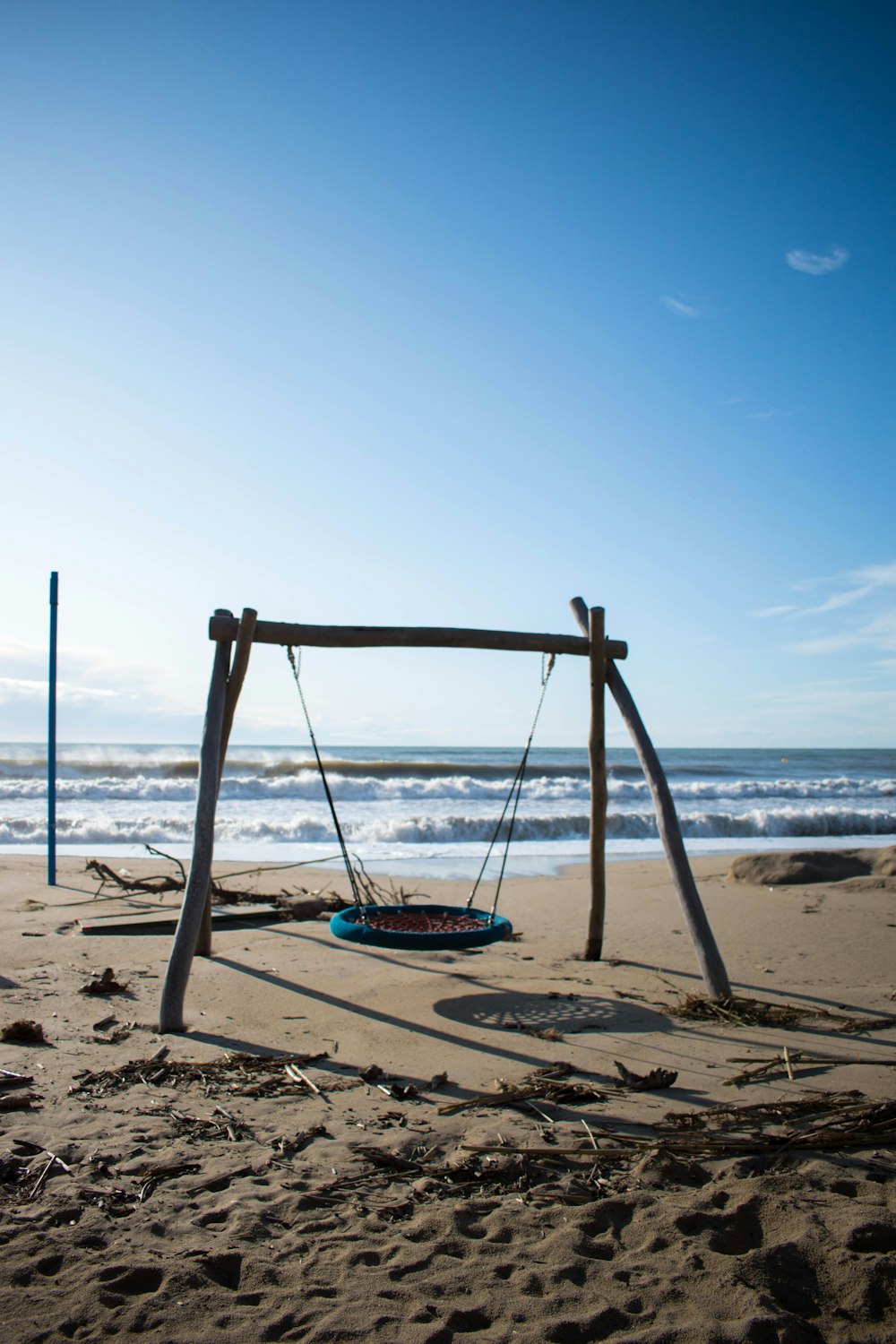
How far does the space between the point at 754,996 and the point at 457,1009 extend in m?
1.60

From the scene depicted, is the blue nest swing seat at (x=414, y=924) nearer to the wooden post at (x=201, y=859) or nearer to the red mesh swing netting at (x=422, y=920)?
the red mesh swing netting at (x=422, y=920)

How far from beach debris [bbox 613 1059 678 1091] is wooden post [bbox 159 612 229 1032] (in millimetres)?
1826

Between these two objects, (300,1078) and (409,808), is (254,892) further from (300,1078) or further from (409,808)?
(409,808)

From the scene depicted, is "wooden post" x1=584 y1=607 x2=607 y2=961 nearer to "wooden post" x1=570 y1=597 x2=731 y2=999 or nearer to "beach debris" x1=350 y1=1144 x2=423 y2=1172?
"wooden post" x1=570 y1=597 x2=731 y2=999

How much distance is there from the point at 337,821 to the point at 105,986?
56.0 inches

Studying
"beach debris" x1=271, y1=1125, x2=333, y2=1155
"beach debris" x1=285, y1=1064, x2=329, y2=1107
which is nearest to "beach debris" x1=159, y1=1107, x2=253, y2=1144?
"beach debris" x1=271, y1=1125, x2=333, y2=1155

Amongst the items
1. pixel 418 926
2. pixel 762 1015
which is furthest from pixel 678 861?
pixel 418 926

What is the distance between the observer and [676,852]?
445 cm

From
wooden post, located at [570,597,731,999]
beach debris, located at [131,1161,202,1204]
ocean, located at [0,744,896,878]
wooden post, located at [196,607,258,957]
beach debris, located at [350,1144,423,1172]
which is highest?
wooden post, located at [196,607,258,957]

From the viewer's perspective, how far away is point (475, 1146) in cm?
255

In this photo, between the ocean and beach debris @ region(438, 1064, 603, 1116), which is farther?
the ocean

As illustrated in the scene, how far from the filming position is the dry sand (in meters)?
1.86

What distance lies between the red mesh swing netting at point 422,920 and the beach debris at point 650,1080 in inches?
Result: 59.3

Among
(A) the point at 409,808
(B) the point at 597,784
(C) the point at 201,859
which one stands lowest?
(A) the point at 409,808
